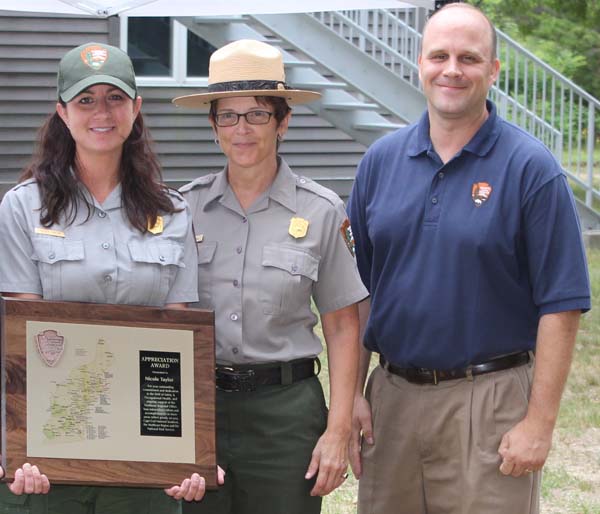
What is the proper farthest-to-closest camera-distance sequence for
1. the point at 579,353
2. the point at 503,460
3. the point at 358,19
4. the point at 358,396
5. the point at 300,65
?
the point at 358,19 < the point at 300,65 < the point at 579,353 < the point at 358,396 < the point at 503,460

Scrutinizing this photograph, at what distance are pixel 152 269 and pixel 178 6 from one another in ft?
9.67

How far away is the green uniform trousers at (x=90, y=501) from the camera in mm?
3031

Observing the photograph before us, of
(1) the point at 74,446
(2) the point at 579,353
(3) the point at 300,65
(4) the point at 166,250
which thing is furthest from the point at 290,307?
(3) the point at 300,65

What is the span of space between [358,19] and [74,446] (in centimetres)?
1036

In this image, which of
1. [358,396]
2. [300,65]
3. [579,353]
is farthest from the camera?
[300,65]

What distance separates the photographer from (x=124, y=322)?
3.00m

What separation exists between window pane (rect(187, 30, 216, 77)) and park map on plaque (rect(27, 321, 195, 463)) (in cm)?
1015

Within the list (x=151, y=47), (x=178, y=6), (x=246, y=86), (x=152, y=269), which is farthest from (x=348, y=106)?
(x=152, y=269)

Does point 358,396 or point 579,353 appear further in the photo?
point 579,353

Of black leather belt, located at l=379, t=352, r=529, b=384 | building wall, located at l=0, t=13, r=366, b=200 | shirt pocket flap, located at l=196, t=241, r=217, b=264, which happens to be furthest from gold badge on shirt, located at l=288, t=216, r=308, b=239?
building wall, located at l=0, t=13, r=366, b=200

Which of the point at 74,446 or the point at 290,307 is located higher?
the point at 290,307

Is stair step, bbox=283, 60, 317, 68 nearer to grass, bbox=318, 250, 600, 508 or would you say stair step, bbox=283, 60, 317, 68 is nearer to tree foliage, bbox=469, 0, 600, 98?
grass, bbox=318, 250, 600, 508

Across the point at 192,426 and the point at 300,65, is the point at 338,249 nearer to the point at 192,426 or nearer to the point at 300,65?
the point at 192,426

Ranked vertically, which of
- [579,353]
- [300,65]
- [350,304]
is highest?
[350,304]
